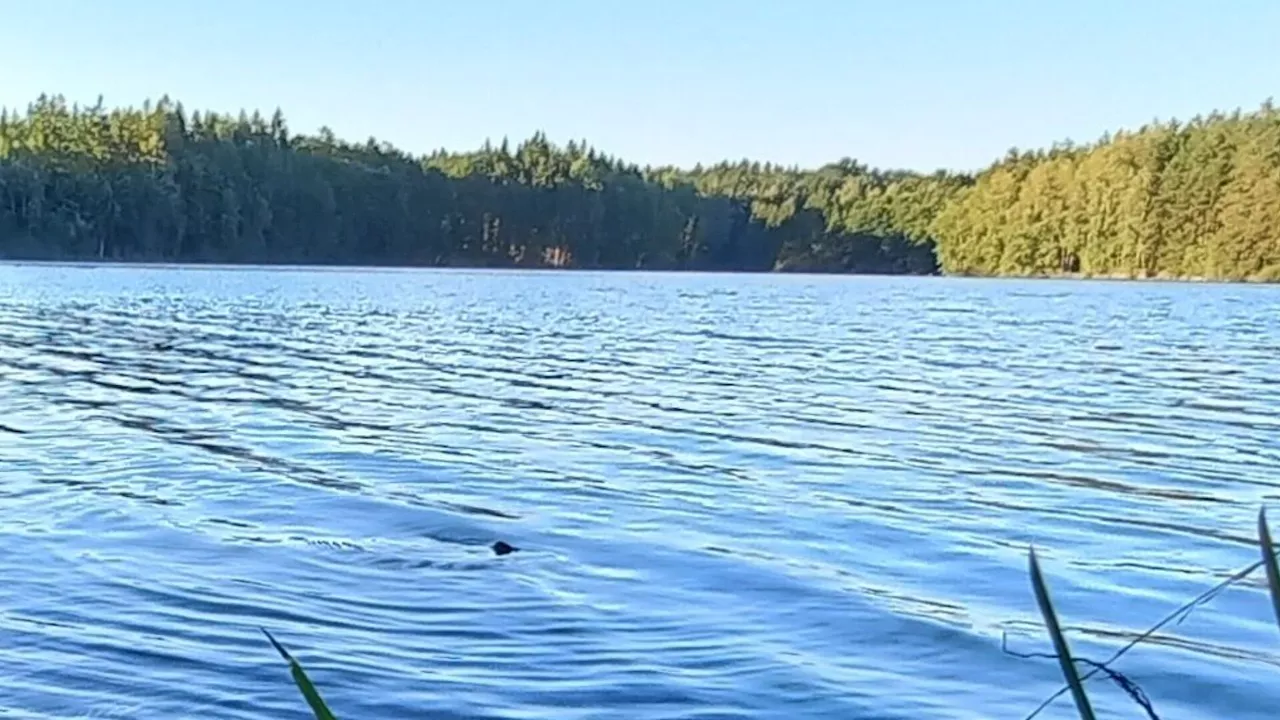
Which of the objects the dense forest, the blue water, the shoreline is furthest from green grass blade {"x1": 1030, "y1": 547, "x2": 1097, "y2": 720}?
the dense forest

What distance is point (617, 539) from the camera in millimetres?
9523

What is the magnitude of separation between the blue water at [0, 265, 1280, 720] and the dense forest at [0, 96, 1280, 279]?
92.3m

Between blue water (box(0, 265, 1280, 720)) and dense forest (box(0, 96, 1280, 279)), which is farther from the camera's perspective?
dense forest (box(0, 96, 1280, 279))

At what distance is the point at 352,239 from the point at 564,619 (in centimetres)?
12888

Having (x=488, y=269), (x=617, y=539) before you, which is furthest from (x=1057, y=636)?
(x=488, y=269)

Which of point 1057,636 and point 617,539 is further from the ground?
point 1057,636

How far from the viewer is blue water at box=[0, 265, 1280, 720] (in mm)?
6434

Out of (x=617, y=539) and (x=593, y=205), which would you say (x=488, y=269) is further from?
(x=617, y=539)

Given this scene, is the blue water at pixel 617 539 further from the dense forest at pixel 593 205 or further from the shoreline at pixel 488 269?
the dense forest at pixel 593 205

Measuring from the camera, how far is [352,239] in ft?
437

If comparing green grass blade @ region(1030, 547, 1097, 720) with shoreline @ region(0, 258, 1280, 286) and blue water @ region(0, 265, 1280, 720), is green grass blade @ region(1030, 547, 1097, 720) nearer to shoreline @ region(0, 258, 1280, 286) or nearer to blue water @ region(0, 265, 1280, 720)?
blue water @ region(0, 265, 1280, 720)

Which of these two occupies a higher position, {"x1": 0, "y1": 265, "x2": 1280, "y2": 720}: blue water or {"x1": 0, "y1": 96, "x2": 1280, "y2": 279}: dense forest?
{"x1": 0, "y1": 96, "x2": 1280, "y2": 279}: dense forest

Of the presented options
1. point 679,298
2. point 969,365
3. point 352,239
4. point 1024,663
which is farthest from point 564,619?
point 352,239

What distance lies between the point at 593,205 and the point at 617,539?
5420 inches
